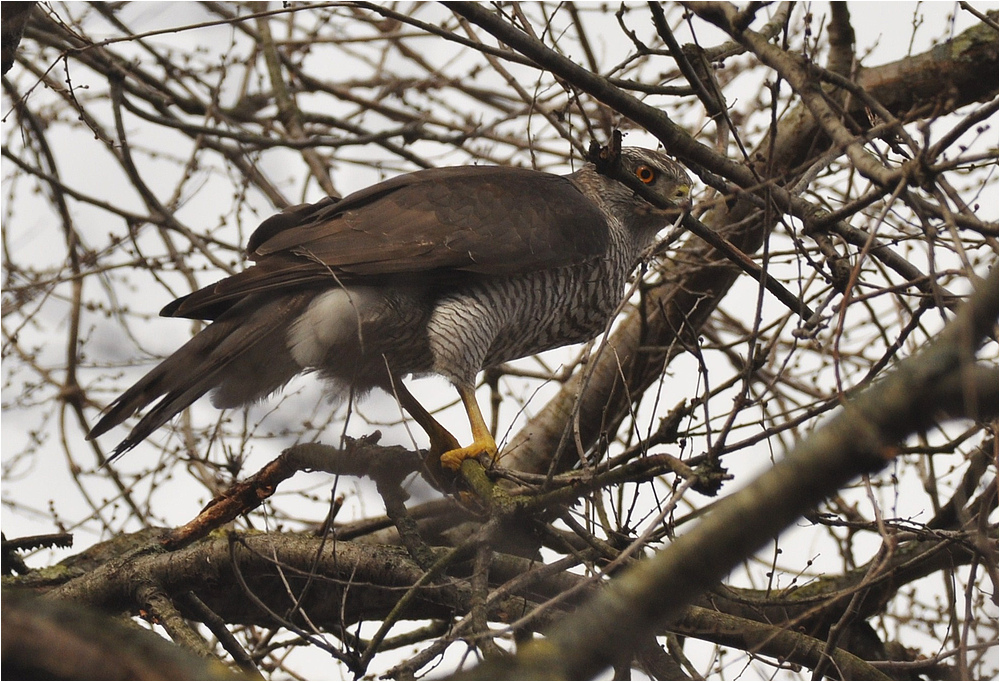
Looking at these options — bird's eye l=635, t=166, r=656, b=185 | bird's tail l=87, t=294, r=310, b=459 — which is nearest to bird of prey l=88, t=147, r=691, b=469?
bird's tail l=87, t=294, r=310, b=459

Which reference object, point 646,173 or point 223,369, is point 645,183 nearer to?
point 646,173

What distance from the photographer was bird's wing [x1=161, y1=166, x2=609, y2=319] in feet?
13.5

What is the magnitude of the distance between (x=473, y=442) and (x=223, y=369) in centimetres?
110

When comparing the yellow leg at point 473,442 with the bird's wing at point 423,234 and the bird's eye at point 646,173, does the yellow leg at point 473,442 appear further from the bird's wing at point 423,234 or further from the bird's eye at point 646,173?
the bird's eye at point 646,173

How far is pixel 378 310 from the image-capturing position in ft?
14.2

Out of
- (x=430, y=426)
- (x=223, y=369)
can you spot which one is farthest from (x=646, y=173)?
(x=223, y=369)

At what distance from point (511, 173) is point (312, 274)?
1327 millimetres

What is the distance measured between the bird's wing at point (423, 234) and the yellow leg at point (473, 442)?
58 centimetres

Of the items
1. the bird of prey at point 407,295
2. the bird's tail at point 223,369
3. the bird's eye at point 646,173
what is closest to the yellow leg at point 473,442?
the bird of prey at point 407,295

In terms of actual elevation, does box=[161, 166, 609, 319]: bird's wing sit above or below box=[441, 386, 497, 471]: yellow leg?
above

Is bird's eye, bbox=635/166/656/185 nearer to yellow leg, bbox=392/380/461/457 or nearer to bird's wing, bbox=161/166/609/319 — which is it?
bird's wing, bbox=161/166/609/319

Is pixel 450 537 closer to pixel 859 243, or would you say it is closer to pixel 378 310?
pixel 378 310

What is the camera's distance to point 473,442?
13.7ft

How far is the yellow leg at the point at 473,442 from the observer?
4062 mm
